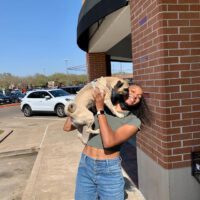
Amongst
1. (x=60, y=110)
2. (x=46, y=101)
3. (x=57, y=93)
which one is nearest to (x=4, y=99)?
(x=57, y=93)

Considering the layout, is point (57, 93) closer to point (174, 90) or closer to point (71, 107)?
point (174, 90)

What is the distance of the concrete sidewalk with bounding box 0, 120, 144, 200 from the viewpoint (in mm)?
5082

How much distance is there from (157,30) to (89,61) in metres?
8.01

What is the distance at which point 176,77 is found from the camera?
329 centimetres

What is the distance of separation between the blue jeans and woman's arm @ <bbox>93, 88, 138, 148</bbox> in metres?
0.21

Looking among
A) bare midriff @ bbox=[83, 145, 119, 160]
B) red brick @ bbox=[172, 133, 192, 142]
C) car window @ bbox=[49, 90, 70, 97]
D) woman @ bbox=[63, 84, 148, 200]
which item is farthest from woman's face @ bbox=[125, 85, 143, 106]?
car window @ bbox=[49, 90, 70, 97]

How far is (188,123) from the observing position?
337cm

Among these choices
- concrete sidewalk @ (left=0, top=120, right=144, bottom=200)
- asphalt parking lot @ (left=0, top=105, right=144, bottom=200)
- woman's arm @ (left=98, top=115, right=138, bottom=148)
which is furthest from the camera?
asphalt parking lot @ (left=0, top=105, right=144, bottom=200)

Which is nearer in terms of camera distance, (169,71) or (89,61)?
(169,71)

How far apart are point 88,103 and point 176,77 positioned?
1001mm

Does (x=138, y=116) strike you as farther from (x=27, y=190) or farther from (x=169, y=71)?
(x=27, y=190)

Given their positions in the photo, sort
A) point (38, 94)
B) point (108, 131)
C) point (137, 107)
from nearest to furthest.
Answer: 1. point (108, 131)
2. point (137, 107)
3. point (38, 94)

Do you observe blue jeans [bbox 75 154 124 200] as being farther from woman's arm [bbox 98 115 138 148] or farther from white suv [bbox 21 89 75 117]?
white suv [bbox 21 89 75 117]

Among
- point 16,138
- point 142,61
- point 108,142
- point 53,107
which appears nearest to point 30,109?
point 53,107
